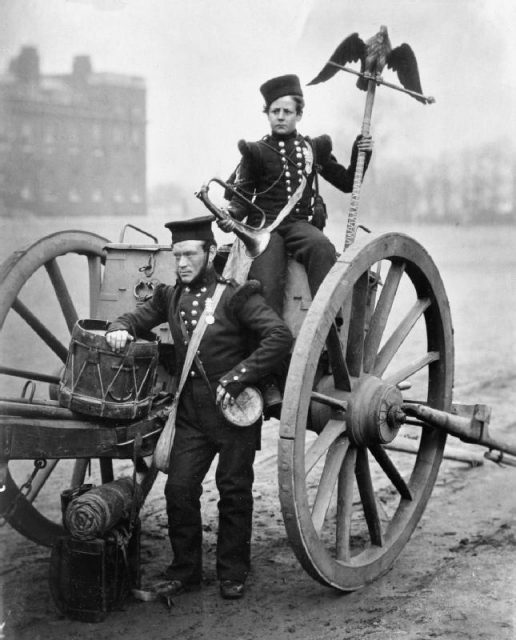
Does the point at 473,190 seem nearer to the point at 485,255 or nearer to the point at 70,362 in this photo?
the point at 485,255

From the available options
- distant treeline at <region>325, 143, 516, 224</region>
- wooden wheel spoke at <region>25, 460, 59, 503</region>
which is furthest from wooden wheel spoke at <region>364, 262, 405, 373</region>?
distant treeline at <region>325, 143, 516, 224</region>

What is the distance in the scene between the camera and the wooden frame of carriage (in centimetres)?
371

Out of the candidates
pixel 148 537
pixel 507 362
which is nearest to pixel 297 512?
pixel 148 537

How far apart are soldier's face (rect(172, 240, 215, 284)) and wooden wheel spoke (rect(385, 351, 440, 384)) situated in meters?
1.07

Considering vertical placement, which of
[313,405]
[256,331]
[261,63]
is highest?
[261,63]

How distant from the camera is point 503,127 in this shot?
41.6 feet

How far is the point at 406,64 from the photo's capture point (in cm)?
478

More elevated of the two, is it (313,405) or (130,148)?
(130,148)

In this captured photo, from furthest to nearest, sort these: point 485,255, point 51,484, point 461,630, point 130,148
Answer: point 485,255 → point 130,148 → point 51,484 → point 461,630

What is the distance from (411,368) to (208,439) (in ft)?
3.56

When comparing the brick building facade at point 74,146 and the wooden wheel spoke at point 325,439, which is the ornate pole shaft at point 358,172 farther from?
the brick building facade at point 74,146

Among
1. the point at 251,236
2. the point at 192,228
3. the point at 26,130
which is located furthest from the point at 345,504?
the point at 26,130

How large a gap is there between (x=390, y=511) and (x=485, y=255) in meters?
10.2

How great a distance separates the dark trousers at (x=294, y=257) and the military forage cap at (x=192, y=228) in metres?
0.30
